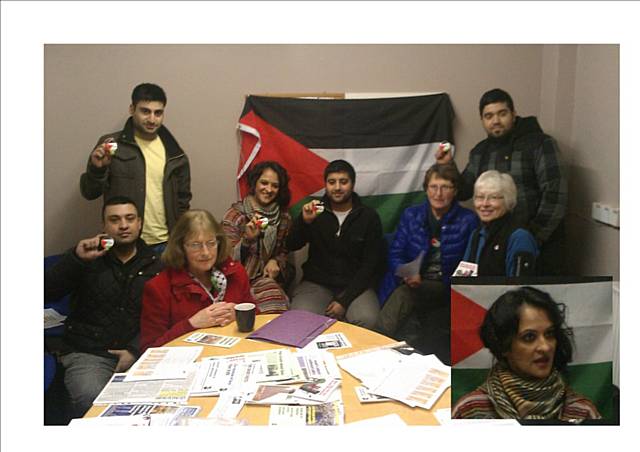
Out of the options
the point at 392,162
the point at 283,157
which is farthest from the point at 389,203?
the point at 283,157

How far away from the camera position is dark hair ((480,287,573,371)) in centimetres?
174

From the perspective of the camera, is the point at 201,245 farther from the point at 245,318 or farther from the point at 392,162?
the point at 392,162

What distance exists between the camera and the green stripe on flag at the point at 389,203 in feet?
7.41

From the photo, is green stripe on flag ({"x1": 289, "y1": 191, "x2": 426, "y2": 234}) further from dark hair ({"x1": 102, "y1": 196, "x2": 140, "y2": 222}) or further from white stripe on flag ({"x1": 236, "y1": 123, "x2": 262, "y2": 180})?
dark hair ({"x1": 102, "y1": 196, "x2": 140, "y2": 222})

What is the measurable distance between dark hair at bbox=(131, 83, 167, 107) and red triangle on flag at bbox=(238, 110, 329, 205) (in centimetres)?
28

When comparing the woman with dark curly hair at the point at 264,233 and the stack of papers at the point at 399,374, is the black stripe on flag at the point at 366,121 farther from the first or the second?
the stack of papers at the point at 399,374

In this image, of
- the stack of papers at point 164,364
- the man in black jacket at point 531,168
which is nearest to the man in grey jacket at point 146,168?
the stack of papers at point 164,364

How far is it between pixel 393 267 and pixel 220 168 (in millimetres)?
689

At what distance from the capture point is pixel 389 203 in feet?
7.44

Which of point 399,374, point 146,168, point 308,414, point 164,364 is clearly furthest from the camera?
point 146,168

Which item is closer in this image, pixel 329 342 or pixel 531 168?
pixel 329 342

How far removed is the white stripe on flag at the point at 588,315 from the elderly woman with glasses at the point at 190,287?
93 centimetres

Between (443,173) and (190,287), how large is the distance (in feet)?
3.11
